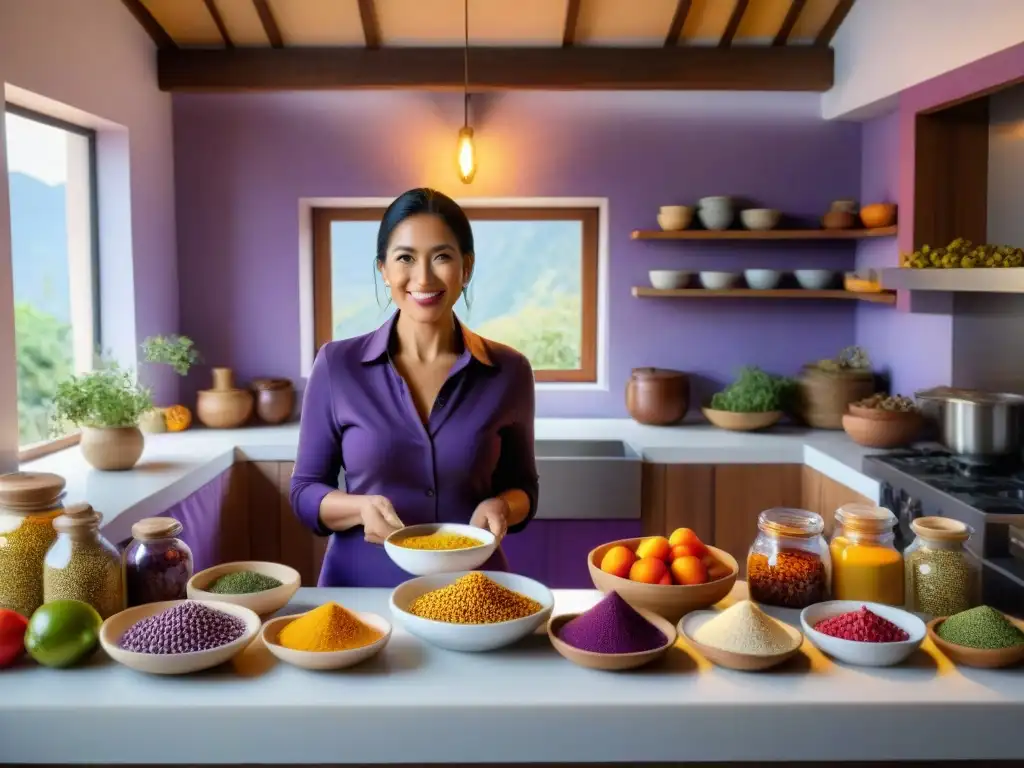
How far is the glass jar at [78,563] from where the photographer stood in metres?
1.62

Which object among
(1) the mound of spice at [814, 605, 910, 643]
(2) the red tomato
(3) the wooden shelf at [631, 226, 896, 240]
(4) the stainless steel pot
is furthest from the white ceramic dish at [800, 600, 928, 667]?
(3) the wooden shelf at [631, 226, 896, 240]

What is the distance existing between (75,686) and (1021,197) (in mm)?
3356

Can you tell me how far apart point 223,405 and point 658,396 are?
6.32 feet

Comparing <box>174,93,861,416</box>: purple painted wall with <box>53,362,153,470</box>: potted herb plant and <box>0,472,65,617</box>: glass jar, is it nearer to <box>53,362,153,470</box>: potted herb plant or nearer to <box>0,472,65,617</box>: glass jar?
<box>53,362,153,470</box>: potted herb plant

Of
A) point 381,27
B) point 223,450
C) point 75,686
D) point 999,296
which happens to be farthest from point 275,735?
point 381,27

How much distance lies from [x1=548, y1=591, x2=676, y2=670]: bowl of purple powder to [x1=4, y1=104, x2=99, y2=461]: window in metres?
2.48

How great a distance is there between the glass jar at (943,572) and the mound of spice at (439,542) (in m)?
0.80

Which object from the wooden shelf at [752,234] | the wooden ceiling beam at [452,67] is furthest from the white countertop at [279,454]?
the wooden ceiling beam at [452,67]

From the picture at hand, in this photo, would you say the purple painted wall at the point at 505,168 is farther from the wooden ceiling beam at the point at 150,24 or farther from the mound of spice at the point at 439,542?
the mound of spice at the point at 439,542

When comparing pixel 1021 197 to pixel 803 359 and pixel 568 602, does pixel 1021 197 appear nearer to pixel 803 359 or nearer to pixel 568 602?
pixel 803 359

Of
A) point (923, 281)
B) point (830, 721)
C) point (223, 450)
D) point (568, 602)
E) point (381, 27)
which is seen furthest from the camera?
point (381, 27)

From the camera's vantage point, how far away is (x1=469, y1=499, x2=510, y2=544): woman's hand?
1958mm

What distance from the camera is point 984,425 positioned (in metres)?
3.05

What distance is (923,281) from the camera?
3.23 m
